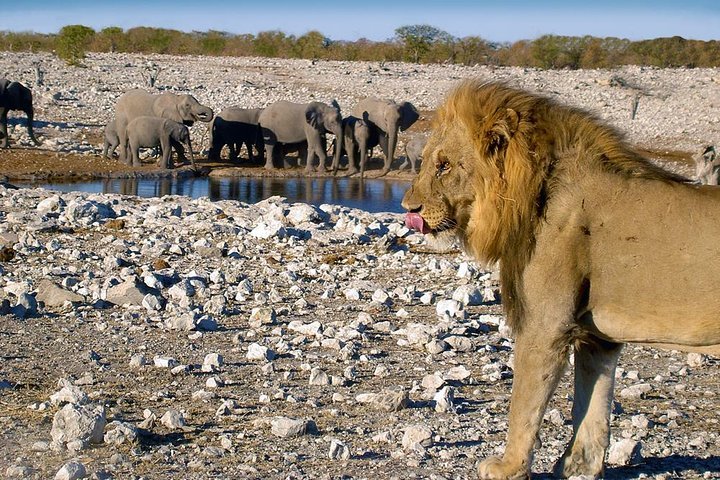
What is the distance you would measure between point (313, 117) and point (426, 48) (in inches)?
1092

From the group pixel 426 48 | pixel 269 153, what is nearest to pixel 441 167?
pixel 269 153

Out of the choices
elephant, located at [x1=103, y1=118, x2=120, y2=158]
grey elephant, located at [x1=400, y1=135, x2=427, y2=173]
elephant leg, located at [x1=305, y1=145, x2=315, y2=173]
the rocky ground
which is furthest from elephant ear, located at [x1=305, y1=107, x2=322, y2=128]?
the rocky ground

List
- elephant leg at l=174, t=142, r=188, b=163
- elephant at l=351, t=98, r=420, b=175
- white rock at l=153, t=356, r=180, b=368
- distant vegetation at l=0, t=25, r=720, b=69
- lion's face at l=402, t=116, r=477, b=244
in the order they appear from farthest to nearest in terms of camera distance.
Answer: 1. distant vegetation at l=0, t=25, r=720, b=69
2. elephant at l=351, t=98, r=420, b=175
3. elephant leg at l=174, t=142, r=188, b=163
4. white rock at l=153, t=356, r=180, b=368
5. lion's face at l=402, t=116, r=477, b=244

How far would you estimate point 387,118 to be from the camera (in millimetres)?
25047

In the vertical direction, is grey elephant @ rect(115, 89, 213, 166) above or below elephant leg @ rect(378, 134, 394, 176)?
above

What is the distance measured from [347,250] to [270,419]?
5.12 meters

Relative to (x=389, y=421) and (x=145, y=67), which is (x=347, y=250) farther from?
(x=145, y=67)

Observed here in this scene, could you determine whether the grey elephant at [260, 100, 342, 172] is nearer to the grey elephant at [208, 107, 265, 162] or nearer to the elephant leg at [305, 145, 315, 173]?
the elephant leg at [305, 145, 315, 173]

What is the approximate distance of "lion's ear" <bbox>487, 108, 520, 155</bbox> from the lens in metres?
4.49

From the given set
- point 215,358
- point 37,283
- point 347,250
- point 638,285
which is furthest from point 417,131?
point 638,285

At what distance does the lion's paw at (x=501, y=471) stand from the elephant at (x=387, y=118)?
66.2ft

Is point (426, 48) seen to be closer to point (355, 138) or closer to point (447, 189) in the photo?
point (355, 138)

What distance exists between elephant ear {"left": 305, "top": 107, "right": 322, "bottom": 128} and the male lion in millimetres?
20058

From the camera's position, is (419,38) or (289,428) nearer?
(289,428)
